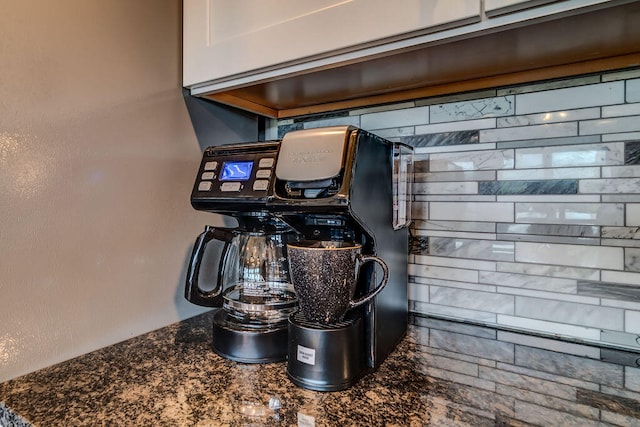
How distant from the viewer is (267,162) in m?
0.67

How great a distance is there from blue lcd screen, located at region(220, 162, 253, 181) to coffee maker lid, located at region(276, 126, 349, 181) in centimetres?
10

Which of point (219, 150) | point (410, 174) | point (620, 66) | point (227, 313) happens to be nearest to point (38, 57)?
point (219, 150)

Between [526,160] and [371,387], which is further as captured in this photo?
[526,160]

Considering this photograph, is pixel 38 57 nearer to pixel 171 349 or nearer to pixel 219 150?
pixel 219 150

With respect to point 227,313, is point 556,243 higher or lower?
higher

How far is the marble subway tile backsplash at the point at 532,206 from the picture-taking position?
2.31ft

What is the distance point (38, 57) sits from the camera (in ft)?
2.05

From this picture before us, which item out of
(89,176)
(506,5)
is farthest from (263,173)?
(506,5)

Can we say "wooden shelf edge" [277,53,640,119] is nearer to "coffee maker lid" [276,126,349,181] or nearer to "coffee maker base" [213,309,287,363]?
"coffee maker lid" [276,126,349,181]

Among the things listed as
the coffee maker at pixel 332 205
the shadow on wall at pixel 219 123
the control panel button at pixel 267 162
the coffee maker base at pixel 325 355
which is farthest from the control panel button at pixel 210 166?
the coffee maker base at pixel 325 355

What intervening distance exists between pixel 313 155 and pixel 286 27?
292 millimetres

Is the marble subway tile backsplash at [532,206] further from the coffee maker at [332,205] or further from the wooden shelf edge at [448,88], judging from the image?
the coffee maker at [332,205]

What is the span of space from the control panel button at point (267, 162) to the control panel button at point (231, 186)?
0.05 m

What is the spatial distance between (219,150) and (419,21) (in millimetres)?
431
